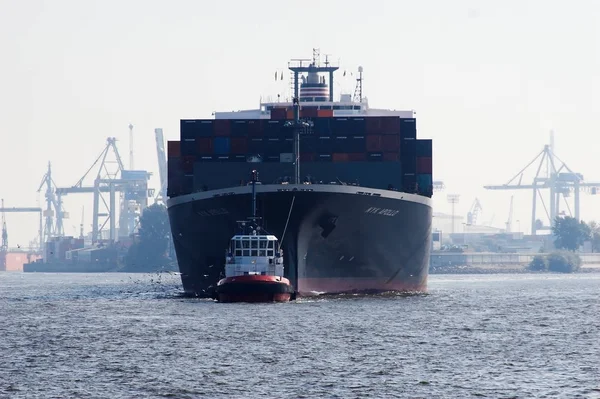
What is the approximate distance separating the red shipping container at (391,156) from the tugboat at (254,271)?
1713 centimetres

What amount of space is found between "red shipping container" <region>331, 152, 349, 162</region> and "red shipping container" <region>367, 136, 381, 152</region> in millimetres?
1722

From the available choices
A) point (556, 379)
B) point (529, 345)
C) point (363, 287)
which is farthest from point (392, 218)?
point (556, 379)

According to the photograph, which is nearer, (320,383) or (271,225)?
(320,383)

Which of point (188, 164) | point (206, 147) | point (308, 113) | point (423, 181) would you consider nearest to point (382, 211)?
point (423, 181)

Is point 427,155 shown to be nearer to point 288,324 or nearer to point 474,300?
point 474,300

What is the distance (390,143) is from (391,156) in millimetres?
950

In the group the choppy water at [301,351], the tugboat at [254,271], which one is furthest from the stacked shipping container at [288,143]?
the choppy water at [301,351]

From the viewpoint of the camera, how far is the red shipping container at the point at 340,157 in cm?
9669

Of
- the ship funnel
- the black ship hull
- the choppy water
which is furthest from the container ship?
the ship funnel

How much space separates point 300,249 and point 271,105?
108ft

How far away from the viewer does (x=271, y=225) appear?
84.5 metres

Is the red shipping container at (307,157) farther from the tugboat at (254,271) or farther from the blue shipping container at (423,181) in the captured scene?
the tugboat at (254,271)

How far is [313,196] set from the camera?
8469 centimetres

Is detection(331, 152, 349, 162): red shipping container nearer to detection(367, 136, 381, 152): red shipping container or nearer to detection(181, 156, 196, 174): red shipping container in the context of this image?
detection(367, 136, 381, 152): red shipping container
